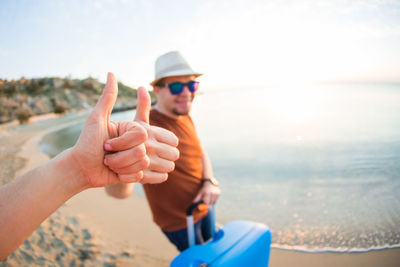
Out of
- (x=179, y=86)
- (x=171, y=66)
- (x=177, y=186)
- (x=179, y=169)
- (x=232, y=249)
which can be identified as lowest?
(x=232, y=249)

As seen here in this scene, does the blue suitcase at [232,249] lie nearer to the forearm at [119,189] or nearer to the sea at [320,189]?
the forearm at [119,189]

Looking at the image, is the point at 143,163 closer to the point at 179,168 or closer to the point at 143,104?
the point at 143,104

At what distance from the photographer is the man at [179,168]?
1.97 meters

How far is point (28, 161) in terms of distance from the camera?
27.7ft

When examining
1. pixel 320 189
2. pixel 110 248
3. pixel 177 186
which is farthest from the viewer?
pixel 320 189

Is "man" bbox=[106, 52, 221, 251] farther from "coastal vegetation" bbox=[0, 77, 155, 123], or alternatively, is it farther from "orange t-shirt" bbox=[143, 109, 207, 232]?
"coastal vegetation" bbox=[0, 77, 155, 123]

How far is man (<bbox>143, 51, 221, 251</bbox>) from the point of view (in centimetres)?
197

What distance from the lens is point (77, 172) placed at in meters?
0.79

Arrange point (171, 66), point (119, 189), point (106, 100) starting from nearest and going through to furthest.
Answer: point (106, 100), point (119, 189), point (171, 66)

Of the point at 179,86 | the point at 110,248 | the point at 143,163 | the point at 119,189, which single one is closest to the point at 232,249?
the point at 119,189

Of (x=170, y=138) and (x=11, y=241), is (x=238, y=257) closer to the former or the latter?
(x=170, y=138)

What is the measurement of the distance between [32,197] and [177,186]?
135 cm

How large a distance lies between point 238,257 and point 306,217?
3.13 m

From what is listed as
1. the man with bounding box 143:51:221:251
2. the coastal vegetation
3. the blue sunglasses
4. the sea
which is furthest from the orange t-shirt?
the coastal vegetation
